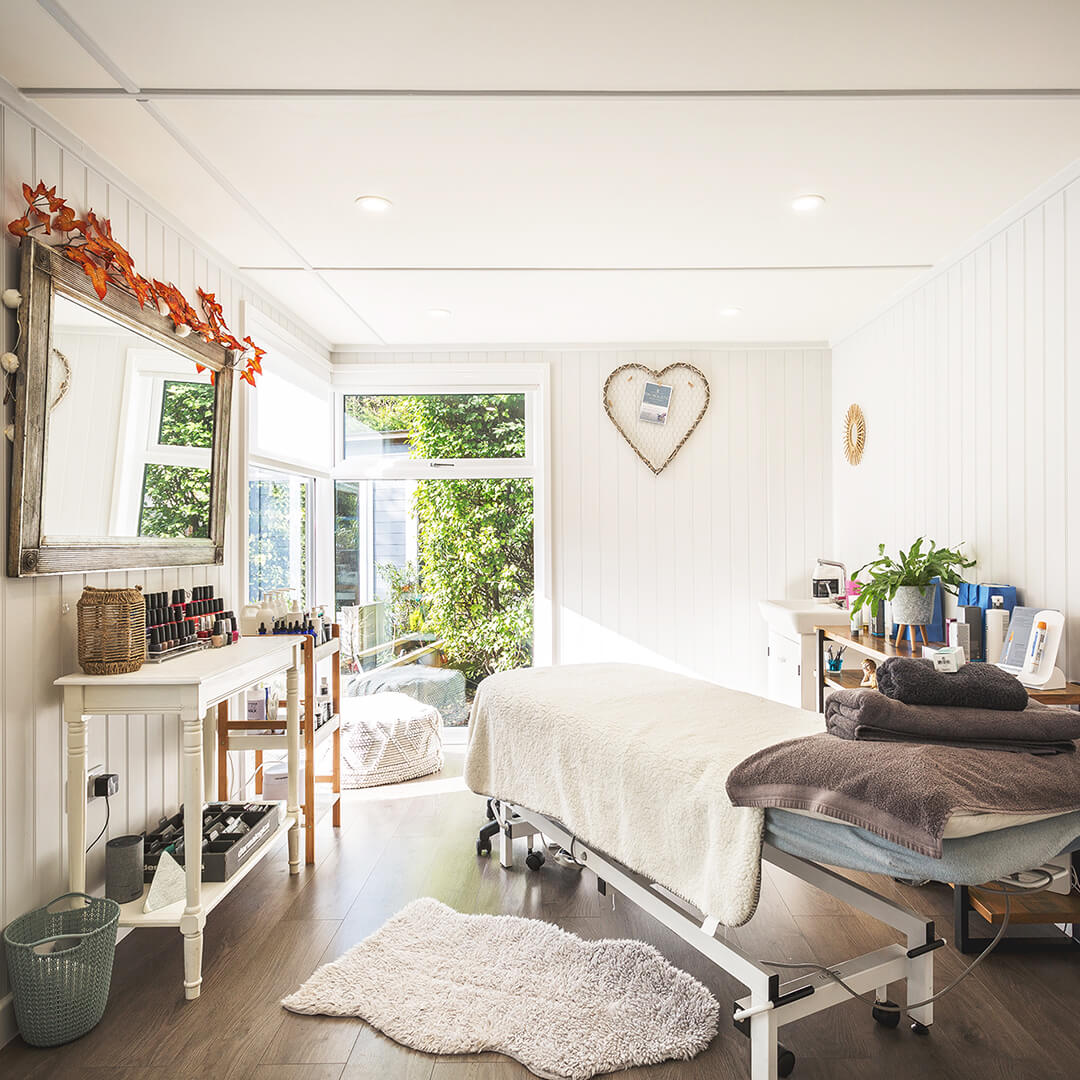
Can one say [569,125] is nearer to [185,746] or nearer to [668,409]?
[185,746]

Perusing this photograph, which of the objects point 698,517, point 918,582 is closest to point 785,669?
point 698,517

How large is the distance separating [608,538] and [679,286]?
1575mm

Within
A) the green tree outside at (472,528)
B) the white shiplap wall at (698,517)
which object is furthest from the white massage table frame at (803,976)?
the green tree outside at (472,528)

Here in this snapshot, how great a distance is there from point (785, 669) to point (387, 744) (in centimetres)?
207

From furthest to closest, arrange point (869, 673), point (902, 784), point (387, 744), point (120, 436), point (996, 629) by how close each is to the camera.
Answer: point (387, 744)
point (869, 673)
point (996, 629)
point (120, 436)
point (902, 784)

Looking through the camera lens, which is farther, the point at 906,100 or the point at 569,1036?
the point at 906,100

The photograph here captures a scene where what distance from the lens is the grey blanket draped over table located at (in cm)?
165

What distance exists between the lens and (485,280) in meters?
3.66

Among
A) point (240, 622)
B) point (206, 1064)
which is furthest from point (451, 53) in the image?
point (206, 1064)

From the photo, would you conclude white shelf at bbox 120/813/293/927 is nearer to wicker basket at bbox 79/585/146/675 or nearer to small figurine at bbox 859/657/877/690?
wicker basket at bbox 79/585/146/675

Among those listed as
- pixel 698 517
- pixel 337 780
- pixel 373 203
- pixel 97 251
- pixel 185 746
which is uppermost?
pixel 373 203

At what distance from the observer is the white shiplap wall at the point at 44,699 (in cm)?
210

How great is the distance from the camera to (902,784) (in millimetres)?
1459

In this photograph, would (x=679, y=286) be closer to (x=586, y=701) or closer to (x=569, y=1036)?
(x=586, y=701)
